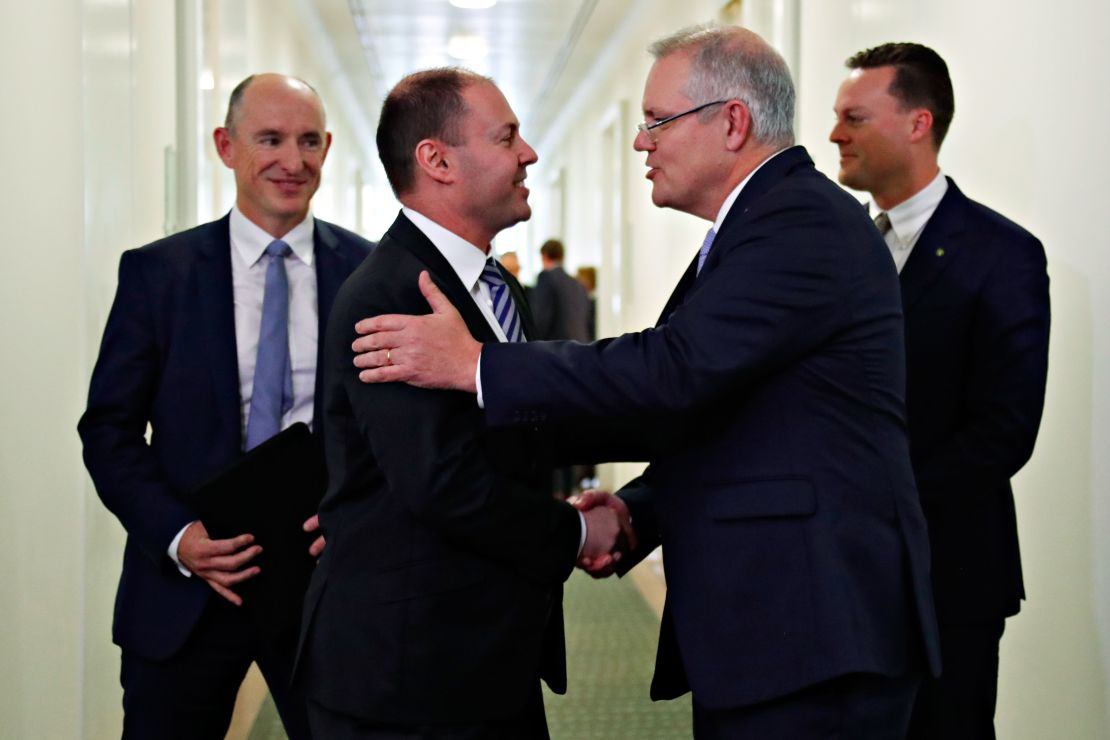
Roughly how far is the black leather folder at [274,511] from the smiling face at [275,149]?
22.3 inches

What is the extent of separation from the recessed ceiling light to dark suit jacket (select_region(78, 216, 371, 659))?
7.72 m

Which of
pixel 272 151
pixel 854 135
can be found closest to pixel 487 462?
pixel 272 151

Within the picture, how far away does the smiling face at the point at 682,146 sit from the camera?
1.96 metres

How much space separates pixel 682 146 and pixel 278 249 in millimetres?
979

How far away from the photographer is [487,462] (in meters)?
1.84

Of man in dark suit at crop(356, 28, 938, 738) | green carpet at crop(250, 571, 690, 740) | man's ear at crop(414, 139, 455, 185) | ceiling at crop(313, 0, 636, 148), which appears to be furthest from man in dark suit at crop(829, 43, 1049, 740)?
ceiling at crop(313, 0, 636, 148)

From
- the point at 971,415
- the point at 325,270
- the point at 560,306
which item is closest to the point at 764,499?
the point at 971,415

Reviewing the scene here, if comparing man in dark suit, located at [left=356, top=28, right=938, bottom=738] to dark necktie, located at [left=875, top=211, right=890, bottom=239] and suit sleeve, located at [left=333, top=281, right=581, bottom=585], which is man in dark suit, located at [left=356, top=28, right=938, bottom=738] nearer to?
suit sleeve, located at [left=333, top=281, right=581, bottom=585]

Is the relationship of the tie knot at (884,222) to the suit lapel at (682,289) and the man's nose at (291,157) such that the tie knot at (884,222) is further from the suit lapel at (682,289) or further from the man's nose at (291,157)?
the man's nose at (291,157)

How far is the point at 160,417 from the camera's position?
2391mm

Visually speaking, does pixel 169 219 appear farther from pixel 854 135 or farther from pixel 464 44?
pixel 464 44

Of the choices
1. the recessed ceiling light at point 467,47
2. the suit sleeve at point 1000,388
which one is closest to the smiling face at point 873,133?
the suit sleeve at point 1000,388

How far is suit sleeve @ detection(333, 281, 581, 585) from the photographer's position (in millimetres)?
1752

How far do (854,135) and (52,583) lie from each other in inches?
83.7
